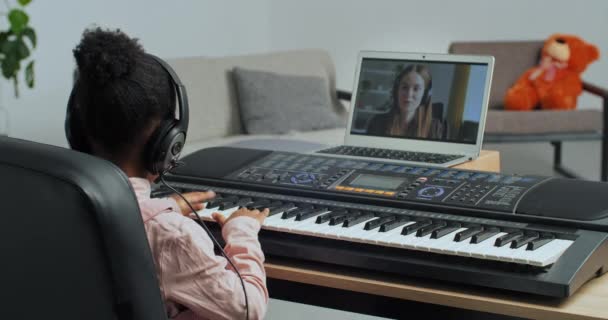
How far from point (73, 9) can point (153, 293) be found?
409 cm

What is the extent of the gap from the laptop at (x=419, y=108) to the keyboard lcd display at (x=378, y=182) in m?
0.37

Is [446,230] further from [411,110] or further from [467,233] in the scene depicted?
[411,110]

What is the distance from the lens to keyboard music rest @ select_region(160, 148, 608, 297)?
1.21 meters

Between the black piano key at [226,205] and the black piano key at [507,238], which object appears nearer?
the black piano key at [507,238]

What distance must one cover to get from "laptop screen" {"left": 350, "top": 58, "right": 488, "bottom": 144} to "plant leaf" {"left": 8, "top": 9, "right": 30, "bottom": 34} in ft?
7.57

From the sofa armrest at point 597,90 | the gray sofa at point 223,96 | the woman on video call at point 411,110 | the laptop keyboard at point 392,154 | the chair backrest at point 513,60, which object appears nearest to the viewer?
the laptop keyboard at point 392,154

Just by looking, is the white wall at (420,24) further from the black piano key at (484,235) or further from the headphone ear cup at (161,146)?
the headphone ear cup at (161,146)

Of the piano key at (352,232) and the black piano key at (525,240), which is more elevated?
the black piano key at (525,240)

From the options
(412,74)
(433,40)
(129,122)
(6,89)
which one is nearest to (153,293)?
(129,122)

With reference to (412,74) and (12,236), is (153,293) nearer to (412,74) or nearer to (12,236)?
(12,236)

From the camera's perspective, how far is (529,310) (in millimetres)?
1163

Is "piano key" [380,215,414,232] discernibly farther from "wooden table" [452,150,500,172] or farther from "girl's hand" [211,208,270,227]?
"wooden table" [452,150,500,172]

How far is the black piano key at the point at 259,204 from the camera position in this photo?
5.01 feet

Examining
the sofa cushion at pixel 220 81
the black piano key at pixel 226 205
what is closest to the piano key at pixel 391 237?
the black piano key at pixel 226 205
